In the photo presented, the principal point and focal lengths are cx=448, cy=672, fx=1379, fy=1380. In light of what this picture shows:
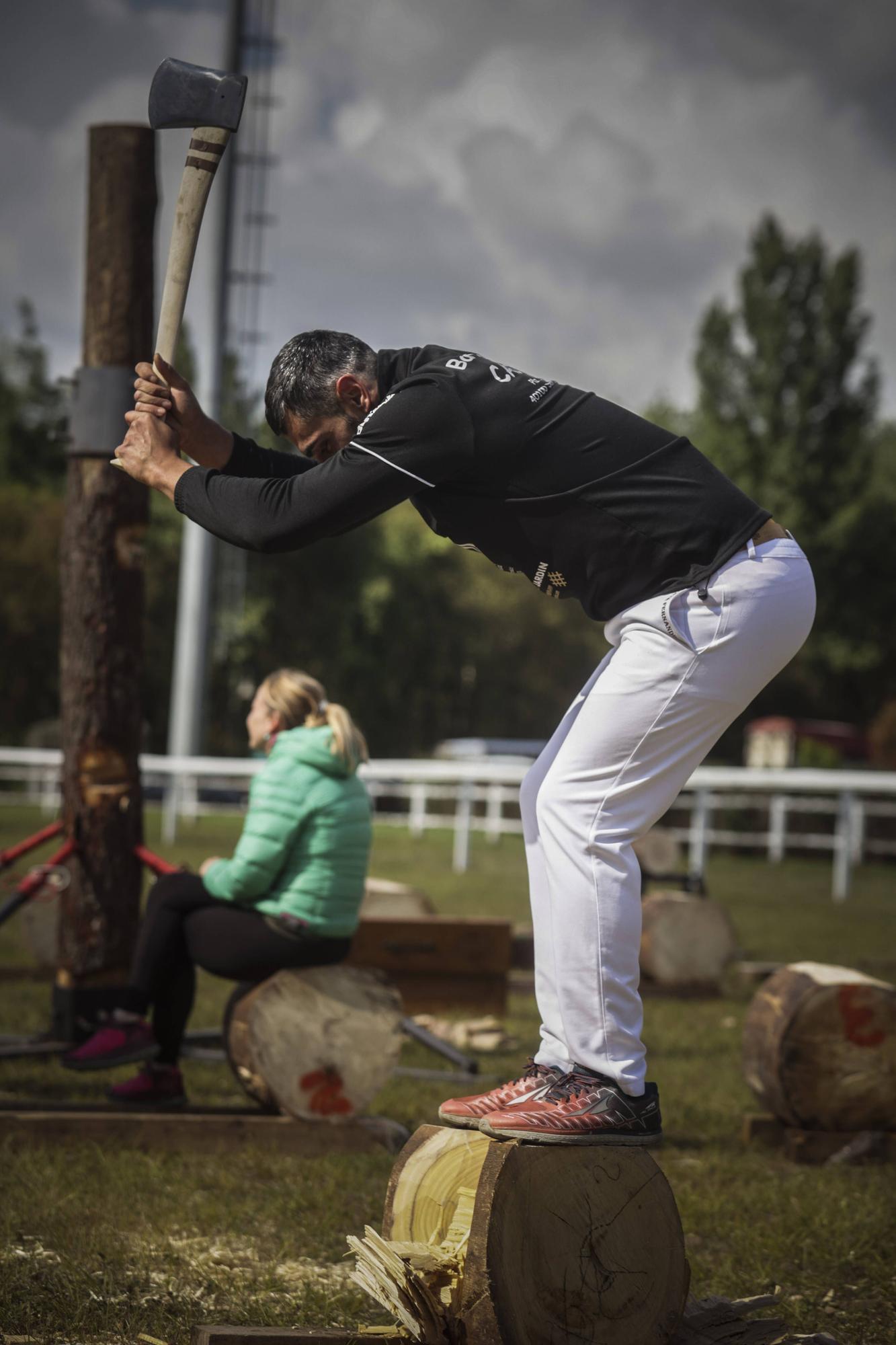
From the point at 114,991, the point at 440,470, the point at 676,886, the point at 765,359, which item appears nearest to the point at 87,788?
the point at 114,991

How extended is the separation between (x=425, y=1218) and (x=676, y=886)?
11.9 m

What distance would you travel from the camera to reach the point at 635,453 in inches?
116

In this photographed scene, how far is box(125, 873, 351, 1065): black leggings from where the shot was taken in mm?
4965

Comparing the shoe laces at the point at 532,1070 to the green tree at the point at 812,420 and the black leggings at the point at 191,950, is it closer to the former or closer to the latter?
the black leggings at the point at 191,950

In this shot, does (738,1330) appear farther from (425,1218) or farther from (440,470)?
(440,470)

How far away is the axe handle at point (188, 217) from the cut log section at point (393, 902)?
545 cm

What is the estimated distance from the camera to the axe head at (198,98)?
322 cm

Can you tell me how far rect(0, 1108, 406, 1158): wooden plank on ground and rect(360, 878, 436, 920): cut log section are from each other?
132 inches

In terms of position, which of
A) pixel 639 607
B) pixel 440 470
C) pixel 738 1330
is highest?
pixel 440 470

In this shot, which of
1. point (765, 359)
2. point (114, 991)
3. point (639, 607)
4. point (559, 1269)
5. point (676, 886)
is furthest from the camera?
point (765, 359)

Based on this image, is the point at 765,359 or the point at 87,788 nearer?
the point at 87,788

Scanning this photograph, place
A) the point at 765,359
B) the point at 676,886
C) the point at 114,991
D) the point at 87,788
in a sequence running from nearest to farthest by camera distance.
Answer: the point at 114,991 < the point at 87,788 < the point at 676,886 < the point at 765,359

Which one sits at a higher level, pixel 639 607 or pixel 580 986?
pixel 639 607

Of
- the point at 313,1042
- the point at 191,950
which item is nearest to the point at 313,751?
the point at 191,950
